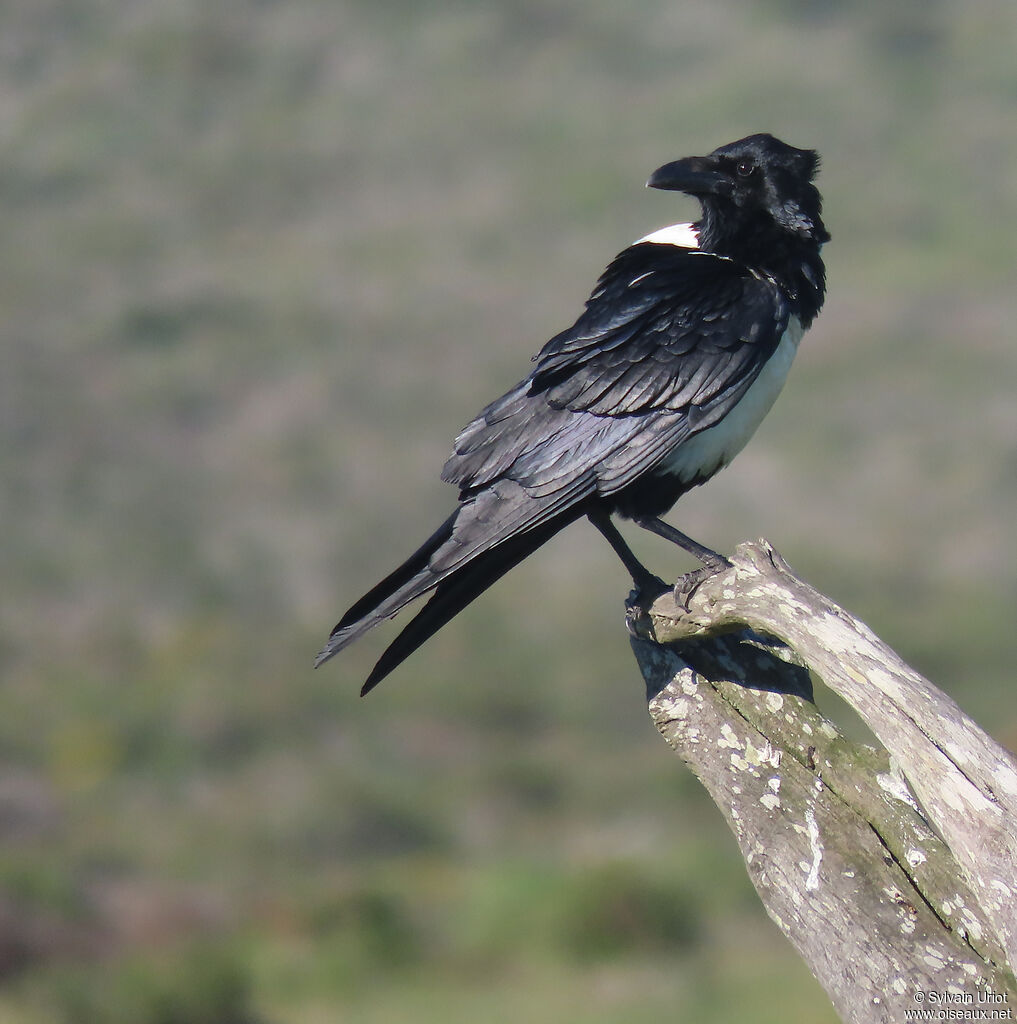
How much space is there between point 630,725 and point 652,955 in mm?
29381

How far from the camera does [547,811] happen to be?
44.7 meters

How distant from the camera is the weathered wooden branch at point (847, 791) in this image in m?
4.56

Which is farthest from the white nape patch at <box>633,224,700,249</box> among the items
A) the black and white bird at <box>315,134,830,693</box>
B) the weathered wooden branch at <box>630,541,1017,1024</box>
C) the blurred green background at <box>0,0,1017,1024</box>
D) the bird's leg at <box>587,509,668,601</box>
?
the blurred green background at <box>0,0,1017,1024</box>

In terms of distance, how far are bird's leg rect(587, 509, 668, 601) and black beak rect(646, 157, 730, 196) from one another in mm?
1756

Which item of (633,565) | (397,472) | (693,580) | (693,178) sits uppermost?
(397,472)

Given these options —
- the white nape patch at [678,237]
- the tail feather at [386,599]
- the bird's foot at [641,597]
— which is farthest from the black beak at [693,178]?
the tail feather at [386,599]

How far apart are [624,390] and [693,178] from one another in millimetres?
1402

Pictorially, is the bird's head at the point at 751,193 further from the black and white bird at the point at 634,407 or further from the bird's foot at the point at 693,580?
the bird's foot at the point at 693,580


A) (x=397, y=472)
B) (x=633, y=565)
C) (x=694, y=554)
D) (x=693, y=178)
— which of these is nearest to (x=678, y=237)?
(x=693, y=178)

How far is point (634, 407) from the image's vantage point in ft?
21.4

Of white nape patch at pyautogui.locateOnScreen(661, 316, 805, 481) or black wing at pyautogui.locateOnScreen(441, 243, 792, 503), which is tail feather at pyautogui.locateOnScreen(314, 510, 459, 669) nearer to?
black wing at pyautogui.locateOnScreen(441, 243, 792, 503)

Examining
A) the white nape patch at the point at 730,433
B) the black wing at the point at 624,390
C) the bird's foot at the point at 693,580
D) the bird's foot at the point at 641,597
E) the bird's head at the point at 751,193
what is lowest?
the bird's foot at the point at 693,580

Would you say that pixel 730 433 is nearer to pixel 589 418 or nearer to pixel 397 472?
pixel 589 418

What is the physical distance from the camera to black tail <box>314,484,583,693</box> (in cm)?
592
